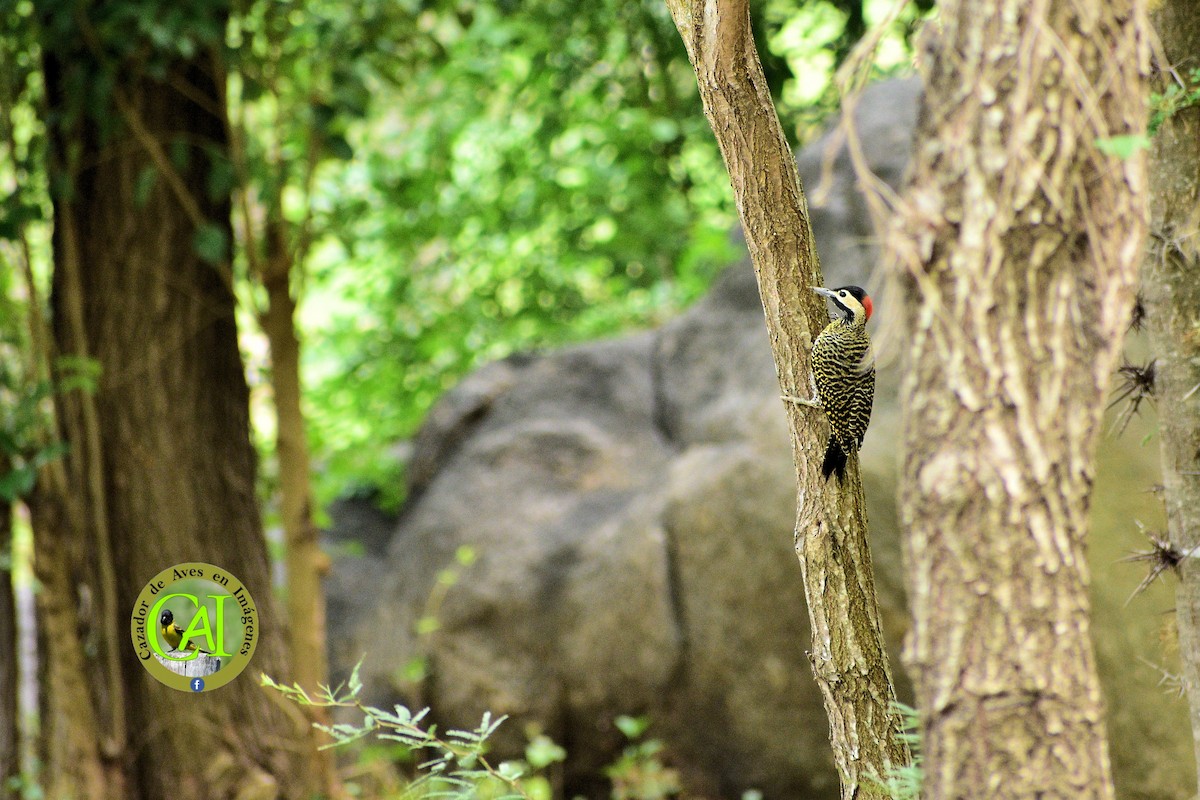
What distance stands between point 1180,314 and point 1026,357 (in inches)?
37.0

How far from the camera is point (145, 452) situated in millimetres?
3293

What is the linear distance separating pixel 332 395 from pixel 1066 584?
4.83 metres

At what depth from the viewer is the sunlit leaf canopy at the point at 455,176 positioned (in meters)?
3.69

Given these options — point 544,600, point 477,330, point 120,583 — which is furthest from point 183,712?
point 477,330

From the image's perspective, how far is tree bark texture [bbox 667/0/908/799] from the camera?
6.16ft

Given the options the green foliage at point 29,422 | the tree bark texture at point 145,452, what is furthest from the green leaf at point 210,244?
the green foliage at point 29,422

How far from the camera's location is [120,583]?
3.24m

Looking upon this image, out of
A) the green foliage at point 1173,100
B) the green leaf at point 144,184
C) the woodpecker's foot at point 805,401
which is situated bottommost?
the woodpecker's foot at point 805,401

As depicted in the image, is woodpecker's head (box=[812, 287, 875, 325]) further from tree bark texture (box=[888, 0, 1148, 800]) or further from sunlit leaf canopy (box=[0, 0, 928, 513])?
sunlit leaf canopy (box=[0, 0, 928, 513])

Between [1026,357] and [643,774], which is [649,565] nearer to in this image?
[643,774]

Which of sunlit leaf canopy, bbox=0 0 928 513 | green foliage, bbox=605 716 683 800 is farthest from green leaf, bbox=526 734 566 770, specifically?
sunlit leaf canopy, bbox=0 0 928 513

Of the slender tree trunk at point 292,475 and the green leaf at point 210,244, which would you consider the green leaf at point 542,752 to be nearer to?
the slender tree trunk at point 292,475

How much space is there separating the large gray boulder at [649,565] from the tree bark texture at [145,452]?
1.25m

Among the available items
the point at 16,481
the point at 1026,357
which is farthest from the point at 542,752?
the point at 1026,357
